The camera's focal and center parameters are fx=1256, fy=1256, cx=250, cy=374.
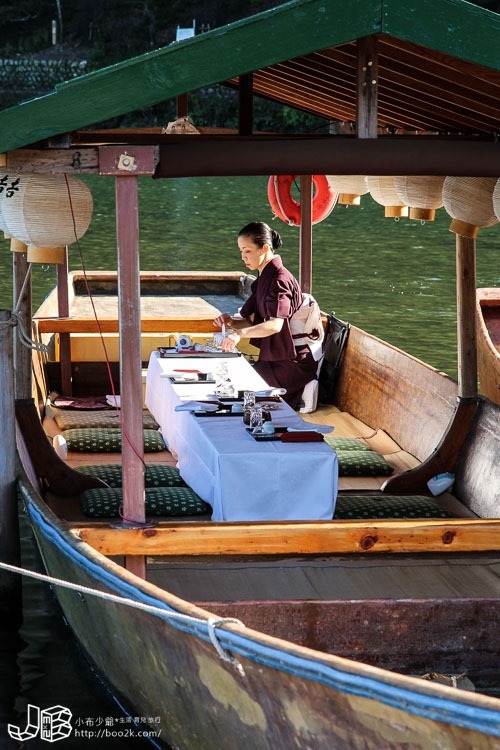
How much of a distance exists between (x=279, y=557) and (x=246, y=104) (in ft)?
7.08

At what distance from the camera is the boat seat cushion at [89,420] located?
8.08m

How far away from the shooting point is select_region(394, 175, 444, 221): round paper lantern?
6.77 meters

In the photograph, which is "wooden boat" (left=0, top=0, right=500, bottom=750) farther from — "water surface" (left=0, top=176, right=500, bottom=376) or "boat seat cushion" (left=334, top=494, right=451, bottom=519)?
"water surface" (left=0, top=176, right=500, bottom=376)

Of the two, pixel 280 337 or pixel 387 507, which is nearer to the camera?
pixel 387 507

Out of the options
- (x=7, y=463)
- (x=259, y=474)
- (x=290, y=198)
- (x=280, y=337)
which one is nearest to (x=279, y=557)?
(x=259, y=474)

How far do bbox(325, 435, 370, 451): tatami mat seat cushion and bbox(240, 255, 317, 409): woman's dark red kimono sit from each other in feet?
1.49

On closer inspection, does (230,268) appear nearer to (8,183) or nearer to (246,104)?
(246,104)

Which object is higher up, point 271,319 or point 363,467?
point 271,319

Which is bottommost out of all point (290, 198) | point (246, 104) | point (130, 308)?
point (130, 308)

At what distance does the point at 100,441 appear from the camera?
25.1ft

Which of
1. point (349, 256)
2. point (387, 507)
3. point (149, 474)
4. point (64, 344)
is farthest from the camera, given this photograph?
point (349, 256)

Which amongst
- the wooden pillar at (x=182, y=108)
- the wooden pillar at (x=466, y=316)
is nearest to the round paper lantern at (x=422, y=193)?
the wooden pillar at (x=466, y=316)

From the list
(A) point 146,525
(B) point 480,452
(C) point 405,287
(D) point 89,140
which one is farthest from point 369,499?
(C) point 405,287

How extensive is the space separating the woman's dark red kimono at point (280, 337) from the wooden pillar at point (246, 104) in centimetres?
141
